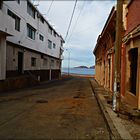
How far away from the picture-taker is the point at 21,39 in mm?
23766

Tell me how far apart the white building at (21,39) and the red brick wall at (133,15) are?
Result: 9218 millimetres

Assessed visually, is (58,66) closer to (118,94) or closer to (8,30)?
(8,30)

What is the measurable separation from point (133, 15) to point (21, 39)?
15.5 meters

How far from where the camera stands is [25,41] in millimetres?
25250

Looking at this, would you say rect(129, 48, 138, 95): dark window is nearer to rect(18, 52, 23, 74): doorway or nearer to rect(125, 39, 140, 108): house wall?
rect(125, 39, 140, 108): house wall

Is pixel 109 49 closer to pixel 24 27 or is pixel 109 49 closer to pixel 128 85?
pixel 128 85

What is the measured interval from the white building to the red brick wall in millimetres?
9218

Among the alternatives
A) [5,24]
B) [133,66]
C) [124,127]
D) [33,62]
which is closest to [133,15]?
[133,66]

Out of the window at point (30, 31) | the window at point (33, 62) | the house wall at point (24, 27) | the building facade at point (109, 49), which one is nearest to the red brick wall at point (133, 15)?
the building facade at point (109, 49)

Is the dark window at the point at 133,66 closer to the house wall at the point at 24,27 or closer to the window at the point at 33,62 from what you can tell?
the house wall at the point at 24,27

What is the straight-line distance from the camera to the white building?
18.1 m

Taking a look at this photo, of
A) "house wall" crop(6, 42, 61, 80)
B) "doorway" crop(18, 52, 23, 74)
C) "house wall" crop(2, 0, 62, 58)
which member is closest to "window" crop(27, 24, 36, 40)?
"house wall" crop(2, 0, 62, 58)

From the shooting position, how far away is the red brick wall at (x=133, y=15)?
9.66 meters

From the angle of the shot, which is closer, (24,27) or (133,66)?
(133,66)
